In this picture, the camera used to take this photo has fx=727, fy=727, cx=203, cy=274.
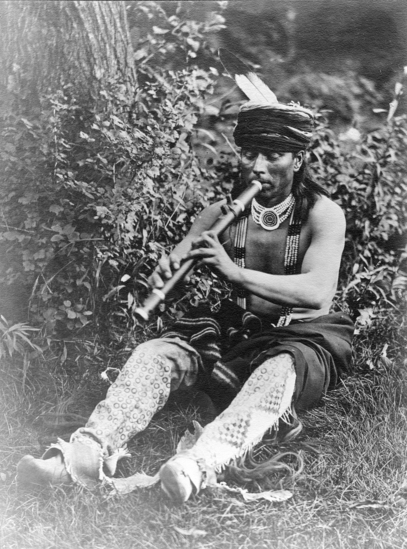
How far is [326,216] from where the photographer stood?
338 cm

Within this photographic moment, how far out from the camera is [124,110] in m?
3.50

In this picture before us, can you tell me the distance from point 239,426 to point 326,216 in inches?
41.0

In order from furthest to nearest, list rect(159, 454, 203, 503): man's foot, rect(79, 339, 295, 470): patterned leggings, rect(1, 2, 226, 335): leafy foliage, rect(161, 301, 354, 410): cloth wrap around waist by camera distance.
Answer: rect(1, 2, 226, 335): leafy foliage
rect(161, 301, 354, 410): cloth wrap around waist
rect(79, 339, 295, 470): patterned leggings
rect(159, 454, 203, 503): man's foot

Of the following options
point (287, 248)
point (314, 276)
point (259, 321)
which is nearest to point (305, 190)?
point (287, 248)

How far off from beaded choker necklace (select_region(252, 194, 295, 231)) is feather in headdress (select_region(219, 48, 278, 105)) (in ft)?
1.54

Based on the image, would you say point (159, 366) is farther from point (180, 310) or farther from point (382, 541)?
point (382, 541)

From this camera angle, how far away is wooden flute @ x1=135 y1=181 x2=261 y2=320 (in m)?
3.32

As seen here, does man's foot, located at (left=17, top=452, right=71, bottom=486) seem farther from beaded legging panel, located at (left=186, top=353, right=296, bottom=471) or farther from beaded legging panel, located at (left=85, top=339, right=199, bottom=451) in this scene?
beaded legging panel, located at (left=186, top=353, right=296, bottom=471)

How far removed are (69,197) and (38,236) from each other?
0.79 ft

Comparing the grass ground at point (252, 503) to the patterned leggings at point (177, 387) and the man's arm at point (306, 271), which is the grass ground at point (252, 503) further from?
the man's arm at point (306, 271)

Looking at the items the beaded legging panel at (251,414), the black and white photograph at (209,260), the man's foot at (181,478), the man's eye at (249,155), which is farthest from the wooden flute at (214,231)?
the man's foot at (181,478)

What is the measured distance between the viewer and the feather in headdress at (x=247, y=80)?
11.1 feet

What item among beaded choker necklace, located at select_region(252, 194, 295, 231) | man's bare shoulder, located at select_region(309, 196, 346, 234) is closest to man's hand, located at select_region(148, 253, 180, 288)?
beaded choker necklace, located at select_region(252, 194, 295, 231)

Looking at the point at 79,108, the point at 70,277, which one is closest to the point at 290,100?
the point at 79,108
